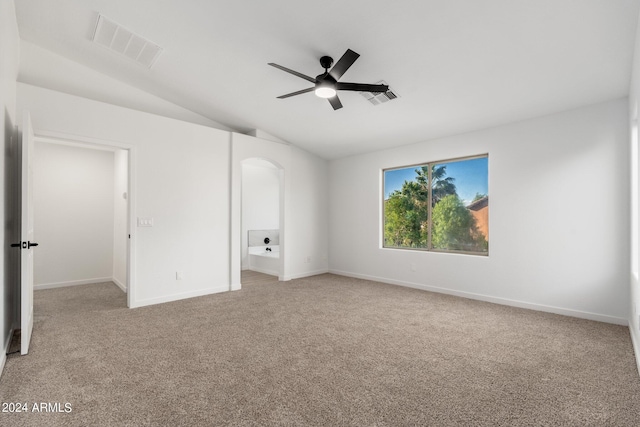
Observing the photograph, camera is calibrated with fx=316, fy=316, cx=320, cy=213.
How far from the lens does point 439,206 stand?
17.4 feet

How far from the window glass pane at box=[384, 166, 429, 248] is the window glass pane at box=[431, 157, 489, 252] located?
21cm

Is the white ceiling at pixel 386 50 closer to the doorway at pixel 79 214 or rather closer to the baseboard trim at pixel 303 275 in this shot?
the doorway at pixel 79 214

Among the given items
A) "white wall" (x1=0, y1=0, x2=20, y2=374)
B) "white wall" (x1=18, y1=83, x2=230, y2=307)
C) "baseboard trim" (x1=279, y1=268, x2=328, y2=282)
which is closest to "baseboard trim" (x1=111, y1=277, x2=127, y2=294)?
"white wall" (x1=18, y1=83, x2=230, y2=307)

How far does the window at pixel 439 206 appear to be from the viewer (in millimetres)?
4812

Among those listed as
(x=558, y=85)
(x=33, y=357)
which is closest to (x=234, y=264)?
(x=33, y=357)

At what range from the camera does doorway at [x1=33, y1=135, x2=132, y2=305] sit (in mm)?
5395

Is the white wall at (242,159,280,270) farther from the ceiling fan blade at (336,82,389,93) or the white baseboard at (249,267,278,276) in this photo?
the ceiling fan blade at (336,82,389,93)

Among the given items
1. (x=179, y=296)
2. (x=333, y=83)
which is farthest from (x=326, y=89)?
(x=179, y=296)

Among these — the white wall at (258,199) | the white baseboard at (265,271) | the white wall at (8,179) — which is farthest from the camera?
the white wall at (258,199)

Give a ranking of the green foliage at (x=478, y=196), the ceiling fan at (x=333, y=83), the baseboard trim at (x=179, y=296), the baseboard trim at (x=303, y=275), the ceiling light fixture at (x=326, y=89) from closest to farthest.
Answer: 1. the ceiling fan at (x=333, y=83)
2. the ceiling light fixture at (x=326, y=89)
3. the baseboard trim at (x=179, y=296)
4. the green foliage at (x=478, y=196)
5. the baseboard trim at (x=303, y=275)

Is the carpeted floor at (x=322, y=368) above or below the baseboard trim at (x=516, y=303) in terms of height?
below

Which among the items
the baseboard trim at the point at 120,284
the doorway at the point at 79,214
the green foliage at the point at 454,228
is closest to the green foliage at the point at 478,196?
the green foliage at the point at 454,228

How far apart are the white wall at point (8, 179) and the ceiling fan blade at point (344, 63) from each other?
2660 mm

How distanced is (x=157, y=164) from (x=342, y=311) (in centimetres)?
330
